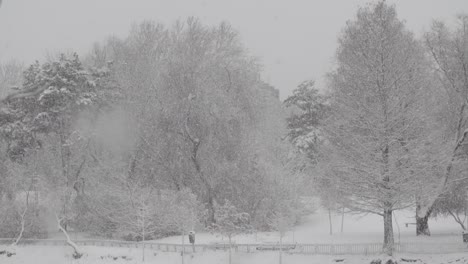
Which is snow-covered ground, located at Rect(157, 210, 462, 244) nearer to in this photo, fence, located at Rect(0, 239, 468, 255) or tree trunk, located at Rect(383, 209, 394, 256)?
fence, located at Rect(0, 239, 468, 255)

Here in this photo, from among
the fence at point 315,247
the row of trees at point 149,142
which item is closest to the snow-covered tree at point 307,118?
the row of trees at point 149,142

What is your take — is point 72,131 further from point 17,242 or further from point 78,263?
point 78,263

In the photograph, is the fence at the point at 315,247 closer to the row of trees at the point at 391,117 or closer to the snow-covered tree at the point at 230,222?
the snow-covered tree at the point at 230,222

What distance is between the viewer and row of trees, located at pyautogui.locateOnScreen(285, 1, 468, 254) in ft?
82.8

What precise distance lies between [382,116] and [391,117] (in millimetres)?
507

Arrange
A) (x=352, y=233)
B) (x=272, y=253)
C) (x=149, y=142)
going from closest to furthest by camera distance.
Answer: (x=272, y=253)
(x=352, y=233)
(x=149, y=142)

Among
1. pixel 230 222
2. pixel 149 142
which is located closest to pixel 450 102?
pixel 230 222

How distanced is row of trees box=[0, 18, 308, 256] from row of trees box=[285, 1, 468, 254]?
35.9 feet

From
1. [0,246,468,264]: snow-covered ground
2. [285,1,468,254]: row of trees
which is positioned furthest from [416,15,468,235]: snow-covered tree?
[0,246,468,264]: snow-covered ground

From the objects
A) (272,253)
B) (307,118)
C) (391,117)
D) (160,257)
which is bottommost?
(160,257)

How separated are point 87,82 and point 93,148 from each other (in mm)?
6096

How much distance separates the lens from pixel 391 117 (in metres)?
25.3

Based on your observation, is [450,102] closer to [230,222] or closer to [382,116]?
[382,116]

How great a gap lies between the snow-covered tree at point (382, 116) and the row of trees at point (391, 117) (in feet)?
0.18
